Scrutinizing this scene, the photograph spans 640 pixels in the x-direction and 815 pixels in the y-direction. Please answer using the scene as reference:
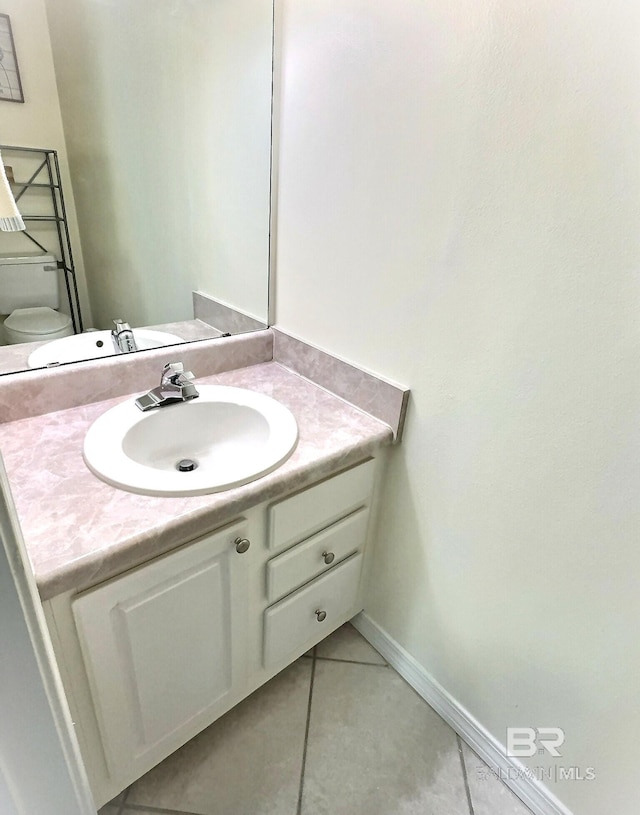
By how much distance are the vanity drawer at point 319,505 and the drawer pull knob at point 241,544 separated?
2.6 inches

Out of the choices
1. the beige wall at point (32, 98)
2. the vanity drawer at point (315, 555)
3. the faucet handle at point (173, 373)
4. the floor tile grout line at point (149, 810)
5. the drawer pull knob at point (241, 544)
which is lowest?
the floor tile grout line at point (149, 810)

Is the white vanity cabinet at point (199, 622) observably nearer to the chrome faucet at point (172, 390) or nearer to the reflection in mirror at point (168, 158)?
the chrome faucet at point (172, 390)

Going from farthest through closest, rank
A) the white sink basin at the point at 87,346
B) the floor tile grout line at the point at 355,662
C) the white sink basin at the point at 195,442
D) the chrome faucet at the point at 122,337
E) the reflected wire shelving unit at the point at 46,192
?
the floor tile grout line at the point at 355,662, the chrome faucet at the point at 122,337, the white sink basin at the point at 87,346, the reflected wire shelving unit at the point at 46,192, the white sink basin at the point at 195,442

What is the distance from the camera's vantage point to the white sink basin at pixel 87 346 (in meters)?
1.09

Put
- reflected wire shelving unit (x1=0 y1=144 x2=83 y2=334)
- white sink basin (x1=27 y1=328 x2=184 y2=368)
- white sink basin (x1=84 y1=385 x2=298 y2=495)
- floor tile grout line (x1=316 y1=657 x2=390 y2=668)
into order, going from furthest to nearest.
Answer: floor tile grout line (x1=316 y1=657 x2=390 y2=668) < white sink basin (x1=27 y1=328 x2=184 y2=368) < reflected wire shelving unit (x1=0 y1=144 x2=83 y2=334) < white sink basin (x1=84 y1=385 x2=298 y2=495)

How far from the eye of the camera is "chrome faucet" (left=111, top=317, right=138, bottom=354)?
1204 millimetres

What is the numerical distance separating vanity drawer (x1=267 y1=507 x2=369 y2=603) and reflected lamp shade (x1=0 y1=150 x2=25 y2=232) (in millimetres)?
942

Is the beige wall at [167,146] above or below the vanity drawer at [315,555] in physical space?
above

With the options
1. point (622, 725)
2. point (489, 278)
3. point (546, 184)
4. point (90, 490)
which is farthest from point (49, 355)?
point (622, 725)

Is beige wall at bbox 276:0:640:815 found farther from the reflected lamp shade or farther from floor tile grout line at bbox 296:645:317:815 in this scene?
the reflected lamp shade

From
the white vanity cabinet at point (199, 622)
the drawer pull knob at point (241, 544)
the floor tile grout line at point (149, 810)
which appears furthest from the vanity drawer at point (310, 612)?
the floor tile grout line at point (149, 810)

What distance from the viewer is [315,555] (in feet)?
3.77

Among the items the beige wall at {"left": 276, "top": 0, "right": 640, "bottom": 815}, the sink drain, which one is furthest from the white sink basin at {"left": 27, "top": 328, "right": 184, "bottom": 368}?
the beige wall at {"left": 276, "top": 0, "right": 640, "bottom": 815}

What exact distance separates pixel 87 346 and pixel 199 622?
74 cm
